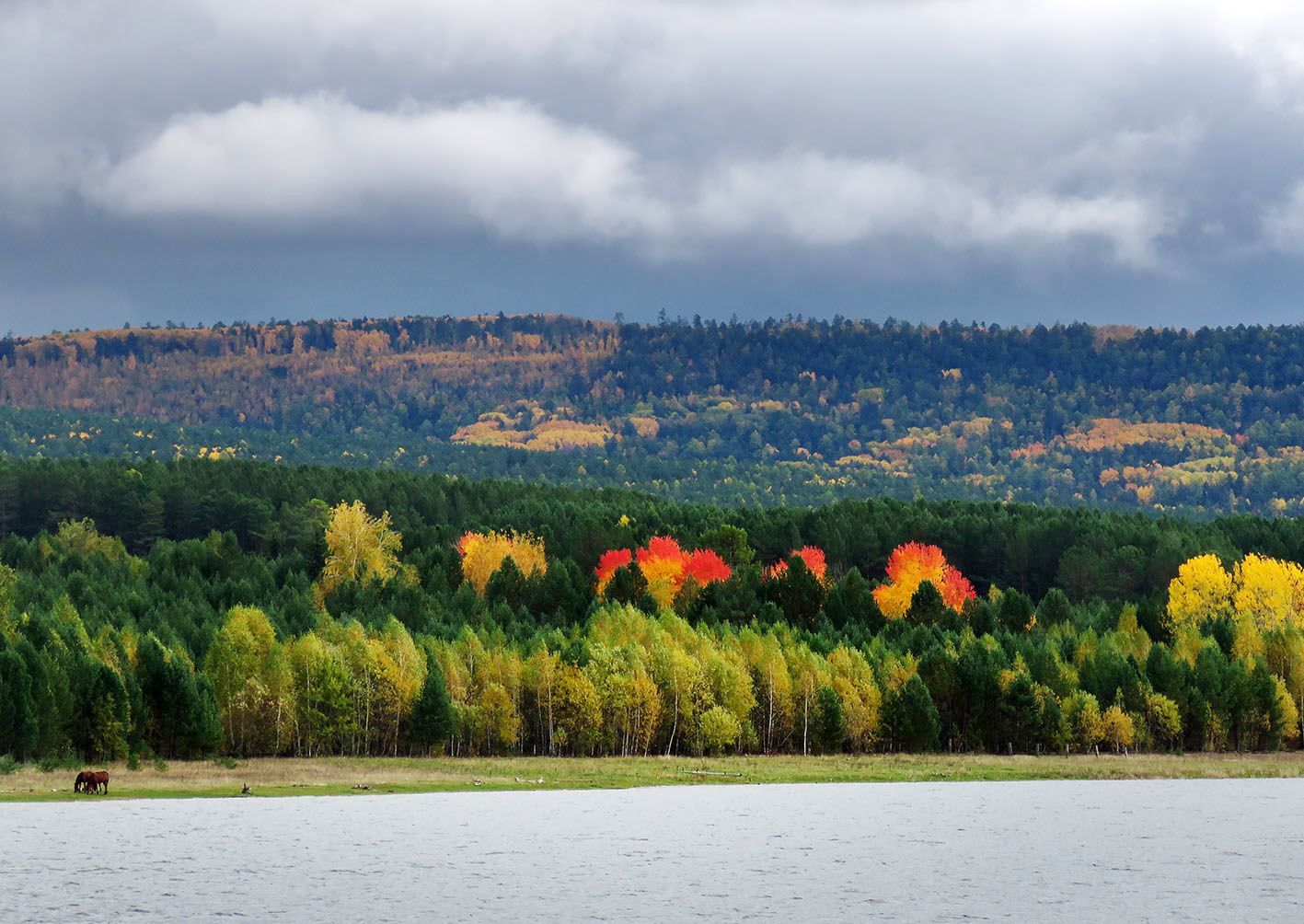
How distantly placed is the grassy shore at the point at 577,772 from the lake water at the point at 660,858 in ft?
6.60

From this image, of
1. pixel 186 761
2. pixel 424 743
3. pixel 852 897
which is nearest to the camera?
pixel 852 897

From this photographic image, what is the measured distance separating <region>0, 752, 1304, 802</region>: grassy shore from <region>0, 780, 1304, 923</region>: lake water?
6.60ft

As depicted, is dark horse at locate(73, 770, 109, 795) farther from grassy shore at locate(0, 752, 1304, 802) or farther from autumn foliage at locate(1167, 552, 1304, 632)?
autumn foliage at locate(1167, 552, 1304, 632)

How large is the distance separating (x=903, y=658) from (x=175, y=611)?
6936 cm

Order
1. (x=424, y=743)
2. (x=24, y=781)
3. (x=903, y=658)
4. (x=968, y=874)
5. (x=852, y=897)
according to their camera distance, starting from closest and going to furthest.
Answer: (x=852, y=897), (x=968, y=874), (x=24, y=781), (x=424, y=743), (x=903, y=658)

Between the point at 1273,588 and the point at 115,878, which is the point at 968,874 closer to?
the point at 115,878

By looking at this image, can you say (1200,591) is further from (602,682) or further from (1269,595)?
(602,682)

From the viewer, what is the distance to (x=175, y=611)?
154375 millimetres

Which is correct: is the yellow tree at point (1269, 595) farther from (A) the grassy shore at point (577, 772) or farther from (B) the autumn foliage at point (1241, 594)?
(A) the grassy shore at point (577, 772)

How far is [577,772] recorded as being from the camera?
398 feet

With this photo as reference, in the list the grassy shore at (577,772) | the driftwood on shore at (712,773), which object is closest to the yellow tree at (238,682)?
the grassy shore at (577,772)

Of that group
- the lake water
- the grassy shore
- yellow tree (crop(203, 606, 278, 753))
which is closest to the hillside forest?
yellow tree (crop(203, 606, 278, 753))

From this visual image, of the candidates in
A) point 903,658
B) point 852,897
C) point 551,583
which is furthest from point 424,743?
point 852,897

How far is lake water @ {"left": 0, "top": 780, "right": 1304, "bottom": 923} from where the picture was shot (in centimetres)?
6312
